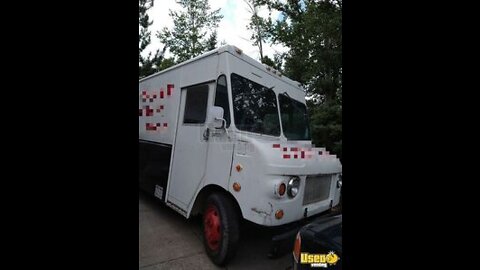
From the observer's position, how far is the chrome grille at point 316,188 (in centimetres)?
291

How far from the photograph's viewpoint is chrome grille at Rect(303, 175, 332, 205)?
2.91 m

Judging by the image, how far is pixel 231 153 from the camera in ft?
9.55

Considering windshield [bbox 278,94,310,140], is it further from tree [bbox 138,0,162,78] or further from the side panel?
tree [bbox 138,0,162,78]

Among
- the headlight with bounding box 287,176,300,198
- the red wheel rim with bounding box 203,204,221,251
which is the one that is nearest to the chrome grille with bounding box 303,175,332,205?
the headlight with bounding box 287,176,300,198

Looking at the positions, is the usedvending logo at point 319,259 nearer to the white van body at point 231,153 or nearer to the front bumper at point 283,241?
the white van body at point 231,153

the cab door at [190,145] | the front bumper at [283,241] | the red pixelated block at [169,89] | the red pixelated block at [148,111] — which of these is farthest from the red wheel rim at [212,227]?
the red pixelated block at [148,111]

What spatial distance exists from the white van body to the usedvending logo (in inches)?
28.3
